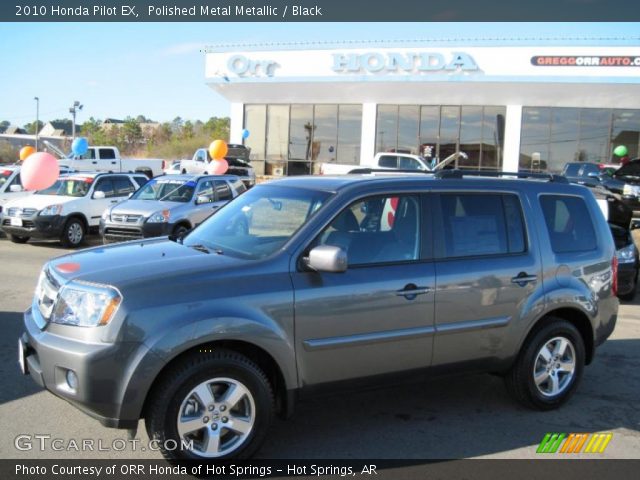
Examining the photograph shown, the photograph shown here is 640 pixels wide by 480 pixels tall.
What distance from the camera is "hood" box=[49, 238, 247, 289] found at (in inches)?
143

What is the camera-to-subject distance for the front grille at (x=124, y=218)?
41.1 feet

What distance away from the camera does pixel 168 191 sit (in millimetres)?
13625

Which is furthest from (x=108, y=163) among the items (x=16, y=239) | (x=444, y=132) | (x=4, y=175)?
(x=444, y=132)

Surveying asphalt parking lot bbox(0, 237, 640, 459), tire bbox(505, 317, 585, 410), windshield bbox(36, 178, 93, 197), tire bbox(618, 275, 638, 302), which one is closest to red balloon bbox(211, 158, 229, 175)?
windshield bbox(36, 178, 93, 197)

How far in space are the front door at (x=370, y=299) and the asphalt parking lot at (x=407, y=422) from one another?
0.38 m

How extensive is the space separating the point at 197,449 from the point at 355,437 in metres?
1.21

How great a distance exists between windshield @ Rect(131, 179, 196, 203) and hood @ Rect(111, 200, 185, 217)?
29cm

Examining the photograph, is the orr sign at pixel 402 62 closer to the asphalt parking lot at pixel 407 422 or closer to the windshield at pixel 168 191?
the windshield at pixel 168 191

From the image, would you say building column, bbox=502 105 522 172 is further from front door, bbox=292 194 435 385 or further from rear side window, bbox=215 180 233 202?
front door, bbox=292 194 435 385

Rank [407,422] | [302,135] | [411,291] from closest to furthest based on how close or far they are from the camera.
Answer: [411,291], [407,422], [302,135]

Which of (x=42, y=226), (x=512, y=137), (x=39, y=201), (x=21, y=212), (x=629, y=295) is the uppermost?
(x=512, y=137)

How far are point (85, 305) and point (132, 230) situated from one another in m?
9.34

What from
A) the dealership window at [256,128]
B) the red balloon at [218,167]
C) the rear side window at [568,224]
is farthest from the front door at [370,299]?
the dealership window at [256,128]

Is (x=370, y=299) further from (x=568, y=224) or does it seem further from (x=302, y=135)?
(x=302, y=135)
